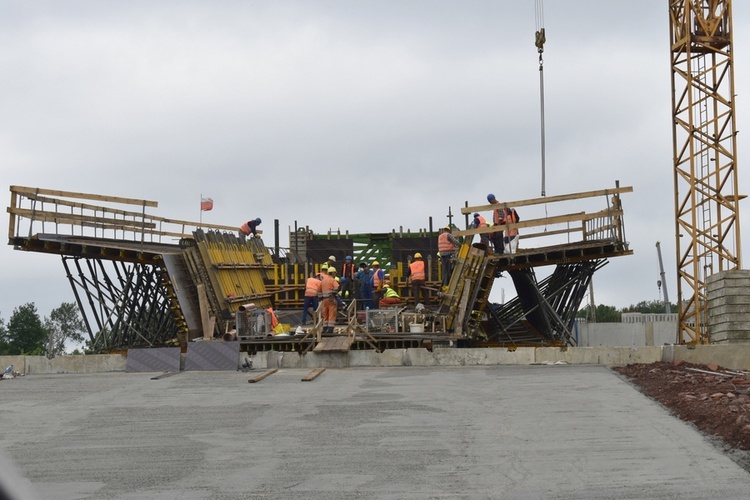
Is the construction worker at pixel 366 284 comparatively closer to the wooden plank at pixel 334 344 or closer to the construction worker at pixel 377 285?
the construction worker at pixel 377 285

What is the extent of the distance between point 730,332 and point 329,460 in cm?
2372

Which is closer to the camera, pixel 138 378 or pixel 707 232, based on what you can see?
pixel 138 378

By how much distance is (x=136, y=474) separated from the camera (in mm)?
10914

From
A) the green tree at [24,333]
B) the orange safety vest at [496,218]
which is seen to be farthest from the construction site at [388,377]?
the green tree at [24,333]

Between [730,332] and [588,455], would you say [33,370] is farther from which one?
[730,332]

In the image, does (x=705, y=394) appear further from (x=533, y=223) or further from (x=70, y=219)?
(x=70, y=219)

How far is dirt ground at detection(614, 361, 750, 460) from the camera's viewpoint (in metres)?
11.9

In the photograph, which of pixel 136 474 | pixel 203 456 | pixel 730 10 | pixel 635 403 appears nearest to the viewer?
pixel 136 474

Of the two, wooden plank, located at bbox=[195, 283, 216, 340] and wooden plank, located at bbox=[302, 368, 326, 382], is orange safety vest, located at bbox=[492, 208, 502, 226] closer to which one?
wooden plank, located at bbox=[195, 283, 216, 340]

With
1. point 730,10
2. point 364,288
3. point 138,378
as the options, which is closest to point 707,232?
point 730,10

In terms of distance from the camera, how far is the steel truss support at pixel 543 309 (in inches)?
1412

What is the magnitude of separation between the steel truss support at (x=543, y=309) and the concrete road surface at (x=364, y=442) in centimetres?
1587

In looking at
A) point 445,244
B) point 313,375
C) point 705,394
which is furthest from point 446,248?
point 705,394

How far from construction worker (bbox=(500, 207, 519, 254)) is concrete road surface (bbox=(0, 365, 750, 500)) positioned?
1263 cm
